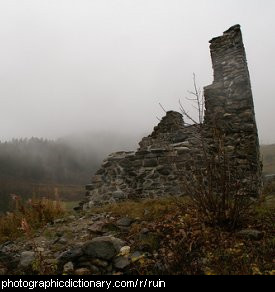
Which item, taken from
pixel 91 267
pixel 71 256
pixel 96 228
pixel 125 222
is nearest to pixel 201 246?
pixel 91 267

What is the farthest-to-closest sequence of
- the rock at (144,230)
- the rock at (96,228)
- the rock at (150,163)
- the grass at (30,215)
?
the rock at (150,163) → the grass at (30,215) → the rock at (96,228) → the rock at (144,230)

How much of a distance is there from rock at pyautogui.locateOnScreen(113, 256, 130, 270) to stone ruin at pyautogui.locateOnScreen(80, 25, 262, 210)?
343 cm

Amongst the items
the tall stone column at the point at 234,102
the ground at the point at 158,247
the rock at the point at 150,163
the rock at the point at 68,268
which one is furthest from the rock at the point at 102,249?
the rock at the point at 150,163

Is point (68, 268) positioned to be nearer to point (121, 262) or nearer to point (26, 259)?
point (121, 262)

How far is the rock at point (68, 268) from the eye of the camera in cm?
379

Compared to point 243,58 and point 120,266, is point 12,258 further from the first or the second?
point 243,58

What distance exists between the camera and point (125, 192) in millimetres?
8789

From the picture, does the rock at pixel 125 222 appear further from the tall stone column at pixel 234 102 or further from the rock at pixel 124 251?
the tall stone column at pixel 234 102

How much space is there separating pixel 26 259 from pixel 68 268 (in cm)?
95

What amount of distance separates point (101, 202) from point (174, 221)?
4.09m

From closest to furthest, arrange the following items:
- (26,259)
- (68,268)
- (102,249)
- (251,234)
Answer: (68,268) → (102,249) → (251,234) → (26,259)

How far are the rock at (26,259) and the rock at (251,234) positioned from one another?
2734 mm

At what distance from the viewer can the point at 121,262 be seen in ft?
12.6

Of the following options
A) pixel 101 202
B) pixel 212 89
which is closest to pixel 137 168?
pixel 101 202
